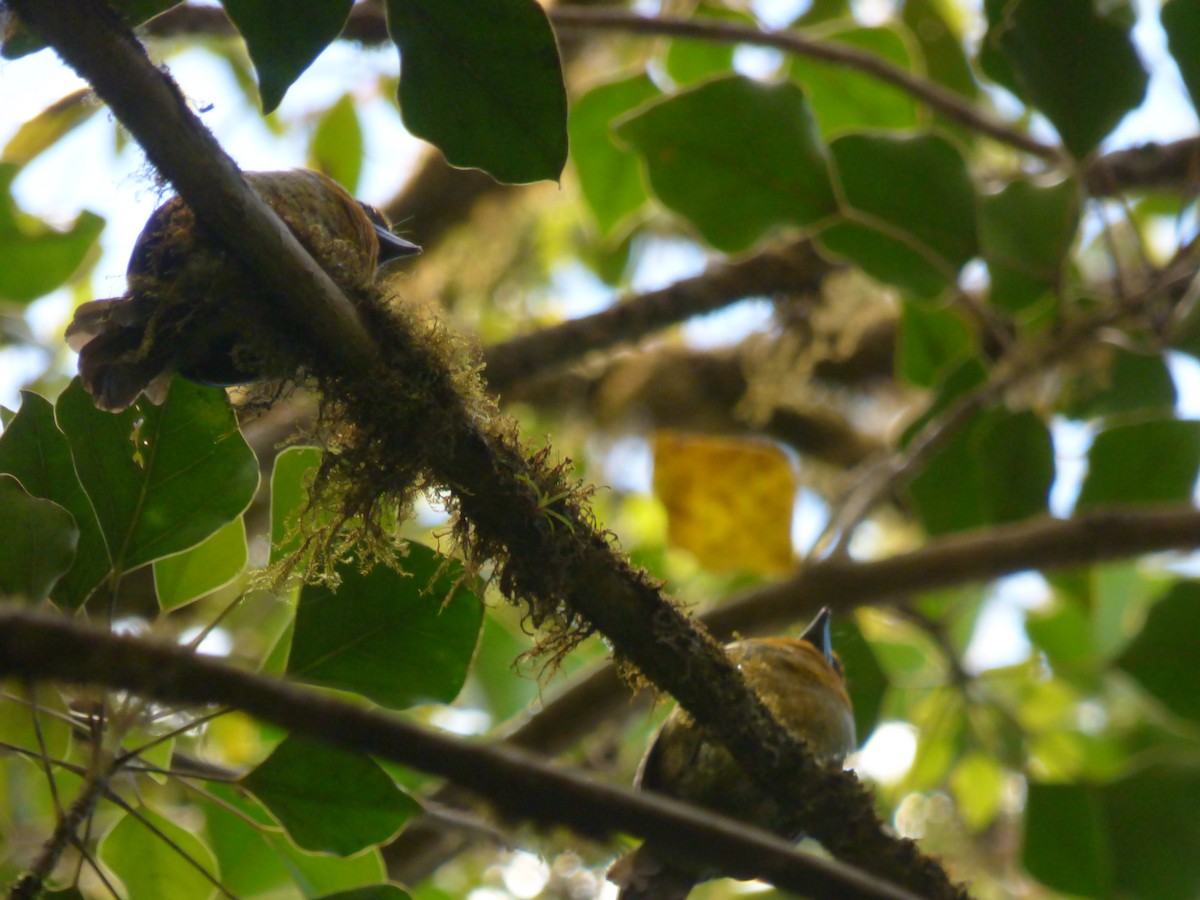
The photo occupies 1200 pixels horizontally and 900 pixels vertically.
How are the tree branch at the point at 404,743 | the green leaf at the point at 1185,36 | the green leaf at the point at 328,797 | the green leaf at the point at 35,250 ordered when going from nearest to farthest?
the tree branch at the point at 404,743, the green leaf at the point at 328,797, the green leaf at the point at 1185,36, the green leaf at the point at 35,250

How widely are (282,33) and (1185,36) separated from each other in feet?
4.11

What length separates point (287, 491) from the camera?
1098 mm

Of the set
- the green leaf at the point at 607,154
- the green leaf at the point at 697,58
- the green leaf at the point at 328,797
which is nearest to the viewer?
the green leaf at the point at 328,797

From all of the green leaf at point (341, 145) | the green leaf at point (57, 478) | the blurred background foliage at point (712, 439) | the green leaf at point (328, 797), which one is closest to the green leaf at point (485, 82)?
the blurred background foliage at point (712, 439)

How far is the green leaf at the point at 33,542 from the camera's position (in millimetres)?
901

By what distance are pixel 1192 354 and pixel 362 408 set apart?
63.9 inches

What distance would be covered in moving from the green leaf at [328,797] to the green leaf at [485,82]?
57 centimetres

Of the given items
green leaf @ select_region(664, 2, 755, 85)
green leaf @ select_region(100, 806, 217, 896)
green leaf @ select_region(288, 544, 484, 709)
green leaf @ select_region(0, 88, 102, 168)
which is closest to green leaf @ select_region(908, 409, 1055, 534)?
green leaf @ select_region(664, 2, 755, 85)

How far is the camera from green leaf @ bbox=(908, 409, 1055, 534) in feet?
5.86

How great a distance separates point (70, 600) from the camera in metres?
1.02

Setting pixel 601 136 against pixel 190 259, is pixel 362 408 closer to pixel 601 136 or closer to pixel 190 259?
pixel 190 259

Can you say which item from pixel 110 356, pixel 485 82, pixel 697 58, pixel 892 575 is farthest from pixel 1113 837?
pixel 697 58

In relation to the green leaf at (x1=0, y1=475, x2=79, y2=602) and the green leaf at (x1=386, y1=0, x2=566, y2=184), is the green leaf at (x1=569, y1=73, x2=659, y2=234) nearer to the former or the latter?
the green leaf at (x1=386, y1=0, x2=566, y2=184)

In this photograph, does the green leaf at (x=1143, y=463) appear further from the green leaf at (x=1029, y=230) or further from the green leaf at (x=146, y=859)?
the green leaf at (x=146, y=859)
